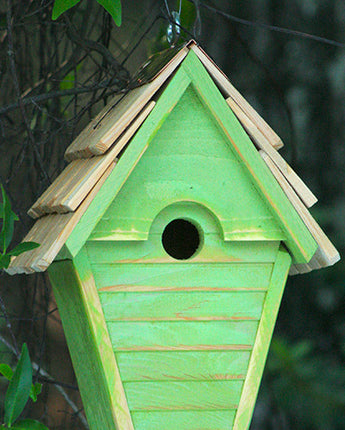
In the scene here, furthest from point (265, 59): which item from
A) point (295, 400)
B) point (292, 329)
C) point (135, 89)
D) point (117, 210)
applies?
point (117, 210)

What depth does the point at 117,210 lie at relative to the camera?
1009mm

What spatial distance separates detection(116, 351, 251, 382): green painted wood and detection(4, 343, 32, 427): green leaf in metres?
0.16

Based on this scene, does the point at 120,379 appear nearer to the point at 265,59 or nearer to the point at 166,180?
the point at 166,180

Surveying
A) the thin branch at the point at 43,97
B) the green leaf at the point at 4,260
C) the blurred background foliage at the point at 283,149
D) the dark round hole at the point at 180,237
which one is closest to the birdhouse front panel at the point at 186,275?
the green leaf at the point at 4,260

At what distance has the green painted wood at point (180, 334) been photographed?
1.04m

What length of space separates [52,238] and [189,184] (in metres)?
0.22

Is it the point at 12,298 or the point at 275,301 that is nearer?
the point at 275,301

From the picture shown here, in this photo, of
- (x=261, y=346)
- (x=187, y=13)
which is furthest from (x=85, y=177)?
(x=187, y=13)

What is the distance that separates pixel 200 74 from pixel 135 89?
142 millimetres

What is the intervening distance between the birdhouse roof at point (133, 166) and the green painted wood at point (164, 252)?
0.05 m

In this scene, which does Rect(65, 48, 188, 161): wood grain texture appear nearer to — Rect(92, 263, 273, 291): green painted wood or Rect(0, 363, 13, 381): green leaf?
Rect(92, 263, 273, 291): green painted wood

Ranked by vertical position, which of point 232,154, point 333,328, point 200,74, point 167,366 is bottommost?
point 333,328

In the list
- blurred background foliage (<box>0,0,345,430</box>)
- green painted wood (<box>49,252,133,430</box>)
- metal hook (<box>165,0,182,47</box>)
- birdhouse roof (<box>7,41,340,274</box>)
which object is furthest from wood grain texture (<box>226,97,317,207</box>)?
blurred background foliage (<box>0,0,345,430</box>)

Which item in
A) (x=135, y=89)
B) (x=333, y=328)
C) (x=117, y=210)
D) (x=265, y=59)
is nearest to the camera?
(x=117, y=210)
